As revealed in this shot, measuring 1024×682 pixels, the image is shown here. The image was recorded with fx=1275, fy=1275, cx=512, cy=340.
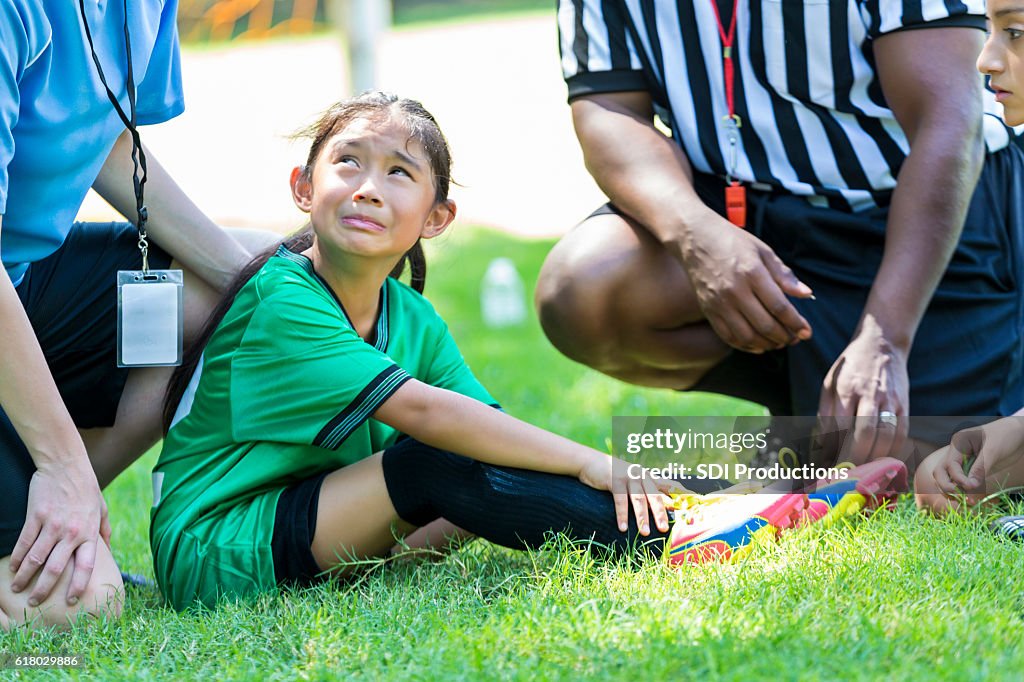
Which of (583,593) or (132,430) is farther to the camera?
(132,430)

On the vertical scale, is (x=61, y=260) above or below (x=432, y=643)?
above

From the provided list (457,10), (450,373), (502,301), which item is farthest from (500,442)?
(457,10)

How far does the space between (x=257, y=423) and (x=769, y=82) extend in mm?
1376

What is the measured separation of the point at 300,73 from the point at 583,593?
1146cm

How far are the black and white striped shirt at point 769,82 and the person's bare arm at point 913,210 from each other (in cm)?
10

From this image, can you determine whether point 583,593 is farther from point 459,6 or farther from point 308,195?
point 459,6

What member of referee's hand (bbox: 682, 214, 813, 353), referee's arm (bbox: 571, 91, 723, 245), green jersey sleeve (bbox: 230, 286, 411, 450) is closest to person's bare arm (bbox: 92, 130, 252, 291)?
green jersey sleeve (bbox: 230, 286, 411, 450)

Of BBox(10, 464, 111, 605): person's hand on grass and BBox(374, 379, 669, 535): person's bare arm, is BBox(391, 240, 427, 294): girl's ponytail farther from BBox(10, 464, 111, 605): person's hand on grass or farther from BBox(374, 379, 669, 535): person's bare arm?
BBox(10, 464, 111, 605): person's hand on grass

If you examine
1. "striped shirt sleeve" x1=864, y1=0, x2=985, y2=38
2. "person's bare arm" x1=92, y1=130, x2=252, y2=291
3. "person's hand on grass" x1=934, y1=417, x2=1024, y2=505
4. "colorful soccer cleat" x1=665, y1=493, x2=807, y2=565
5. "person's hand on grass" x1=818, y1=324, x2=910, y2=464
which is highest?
"striped shirt sleeve" x1=864, y1=0, x2=985, y2=38

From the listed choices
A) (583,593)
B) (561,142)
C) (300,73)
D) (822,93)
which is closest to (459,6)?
(300,73)

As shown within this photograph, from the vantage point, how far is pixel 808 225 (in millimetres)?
2803

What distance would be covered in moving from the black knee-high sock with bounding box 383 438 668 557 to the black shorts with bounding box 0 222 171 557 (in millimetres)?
718

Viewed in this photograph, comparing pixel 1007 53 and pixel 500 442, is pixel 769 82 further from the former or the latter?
pixel 500 442

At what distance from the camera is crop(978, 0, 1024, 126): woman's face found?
2268 mm
